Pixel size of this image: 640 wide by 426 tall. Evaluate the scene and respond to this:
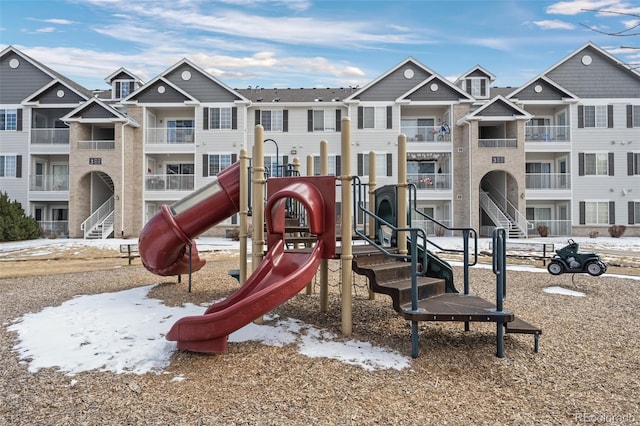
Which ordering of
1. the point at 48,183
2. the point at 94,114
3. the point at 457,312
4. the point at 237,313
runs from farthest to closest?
the point at 48,183 < the point at 94,114 < the point at 457,312 < the point at 237,313

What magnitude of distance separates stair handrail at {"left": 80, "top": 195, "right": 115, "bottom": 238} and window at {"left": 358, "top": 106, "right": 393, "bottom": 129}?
785 inches

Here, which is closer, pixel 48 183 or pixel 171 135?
pixel 171 135

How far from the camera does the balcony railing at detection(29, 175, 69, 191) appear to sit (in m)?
31.2

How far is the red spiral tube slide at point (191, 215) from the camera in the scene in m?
8.30

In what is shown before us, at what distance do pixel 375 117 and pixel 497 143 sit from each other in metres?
9.20

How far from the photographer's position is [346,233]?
6164mm

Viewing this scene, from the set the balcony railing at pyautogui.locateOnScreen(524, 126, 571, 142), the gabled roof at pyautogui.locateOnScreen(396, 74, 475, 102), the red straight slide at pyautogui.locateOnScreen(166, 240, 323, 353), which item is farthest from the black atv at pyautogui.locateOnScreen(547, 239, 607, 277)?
the balcony railing at pyautogui.locateOnScreen(524, 126, 571, 142)

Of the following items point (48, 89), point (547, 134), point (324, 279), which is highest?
point (48, 89)

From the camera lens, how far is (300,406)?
13.2ft

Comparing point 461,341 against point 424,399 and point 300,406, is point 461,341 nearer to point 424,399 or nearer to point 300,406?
point 424,399

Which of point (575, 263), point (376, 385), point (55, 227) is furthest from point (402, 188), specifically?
point (55, 227)

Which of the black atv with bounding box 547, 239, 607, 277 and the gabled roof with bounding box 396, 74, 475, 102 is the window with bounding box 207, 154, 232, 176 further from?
the black atv with bounding box 547, 239, 607, 277

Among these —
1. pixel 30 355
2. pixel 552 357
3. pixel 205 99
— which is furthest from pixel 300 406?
pixel 205 99

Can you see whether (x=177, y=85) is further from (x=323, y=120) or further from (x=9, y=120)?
(x=9, y=120)
